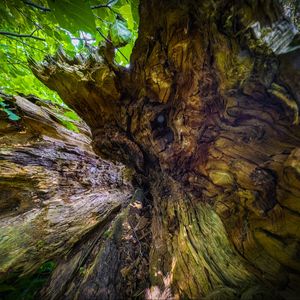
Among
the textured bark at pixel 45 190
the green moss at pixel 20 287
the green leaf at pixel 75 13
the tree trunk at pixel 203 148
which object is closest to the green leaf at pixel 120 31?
the tree trunk at pixel 203 148

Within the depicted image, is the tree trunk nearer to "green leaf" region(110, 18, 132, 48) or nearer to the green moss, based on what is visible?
"green leaf" region(110, 18, 132, 48)

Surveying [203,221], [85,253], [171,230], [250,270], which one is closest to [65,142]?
[85,253]

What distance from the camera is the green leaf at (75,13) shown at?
92 centimetres

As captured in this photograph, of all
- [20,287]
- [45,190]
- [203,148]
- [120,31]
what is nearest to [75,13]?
[120,31]

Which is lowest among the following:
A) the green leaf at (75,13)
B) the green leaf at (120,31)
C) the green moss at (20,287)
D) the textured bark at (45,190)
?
the green moss at (20,287)

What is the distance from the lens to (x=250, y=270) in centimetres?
106

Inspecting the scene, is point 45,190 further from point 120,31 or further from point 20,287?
point 120,31

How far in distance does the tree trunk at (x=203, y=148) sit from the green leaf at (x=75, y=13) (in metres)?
0.46

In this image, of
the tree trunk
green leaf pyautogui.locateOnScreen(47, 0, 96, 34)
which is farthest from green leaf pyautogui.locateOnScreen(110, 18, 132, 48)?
green leaf pyautogui.locateOnScreen(47, 0, 96, 34)

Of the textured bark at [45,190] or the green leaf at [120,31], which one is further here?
the textured bark at [45,190]

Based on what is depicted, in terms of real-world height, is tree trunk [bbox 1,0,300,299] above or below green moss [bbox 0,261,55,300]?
above

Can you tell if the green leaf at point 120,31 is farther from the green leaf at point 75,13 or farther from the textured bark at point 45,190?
the textured bark at point 45,190

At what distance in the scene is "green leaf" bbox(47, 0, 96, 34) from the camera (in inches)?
36.4

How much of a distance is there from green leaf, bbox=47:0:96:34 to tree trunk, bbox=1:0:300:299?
1.50 feet
